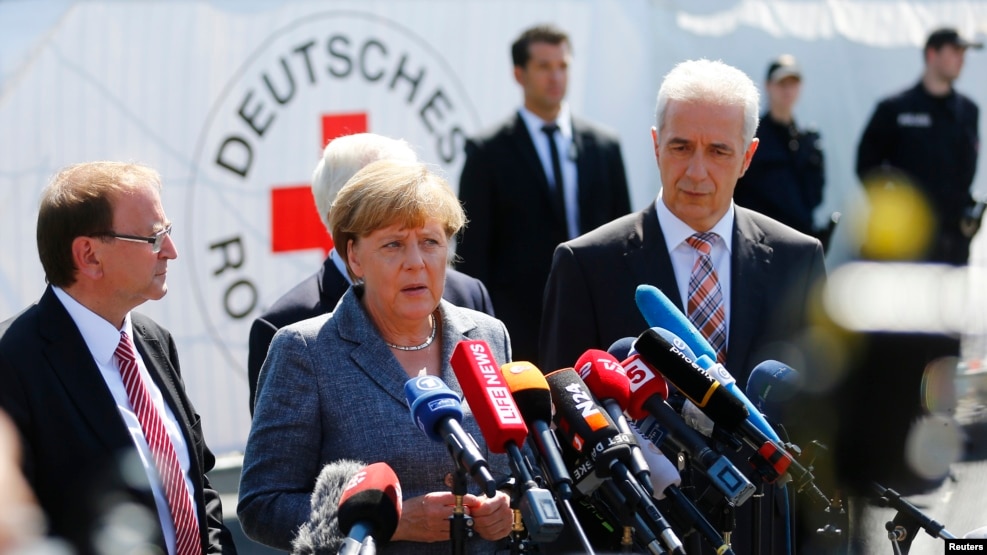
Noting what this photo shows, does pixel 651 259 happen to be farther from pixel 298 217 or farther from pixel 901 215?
pixel 901 215

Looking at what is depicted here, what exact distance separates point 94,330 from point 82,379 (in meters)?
0.16

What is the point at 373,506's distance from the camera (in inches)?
86.4

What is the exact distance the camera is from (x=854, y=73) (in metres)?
9.45

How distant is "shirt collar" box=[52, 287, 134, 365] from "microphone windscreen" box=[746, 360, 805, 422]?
152 cm

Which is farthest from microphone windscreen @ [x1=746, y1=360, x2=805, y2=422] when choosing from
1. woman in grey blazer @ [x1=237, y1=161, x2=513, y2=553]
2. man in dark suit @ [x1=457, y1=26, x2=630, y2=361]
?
man in dark suit @ [x1=457, y1=26, x2=630, y2=361]

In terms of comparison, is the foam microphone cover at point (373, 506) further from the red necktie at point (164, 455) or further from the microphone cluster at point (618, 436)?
the red necktie at point (164, 455)

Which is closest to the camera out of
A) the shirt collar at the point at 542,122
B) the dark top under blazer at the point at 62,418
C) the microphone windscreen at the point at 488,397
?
the microphone windscreen at the point at 488,397

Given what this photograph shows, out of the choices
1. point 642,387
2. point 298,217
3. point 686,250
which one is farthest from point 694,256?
point 298,217

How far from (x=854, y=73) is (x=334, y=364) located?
7.43 metres

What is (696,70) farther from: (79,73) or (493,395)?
(79,73)

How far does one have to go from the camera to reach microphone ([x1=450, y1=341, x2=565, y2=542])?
197 cm

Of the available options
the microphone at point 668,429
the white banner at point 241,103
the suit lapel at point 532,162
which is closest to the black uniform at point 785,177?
the white banner at point 241,103

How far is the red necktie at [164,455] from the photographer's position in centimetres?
300

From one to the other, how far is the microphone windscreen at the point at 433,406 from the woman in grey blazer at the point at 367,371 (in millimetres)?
445
